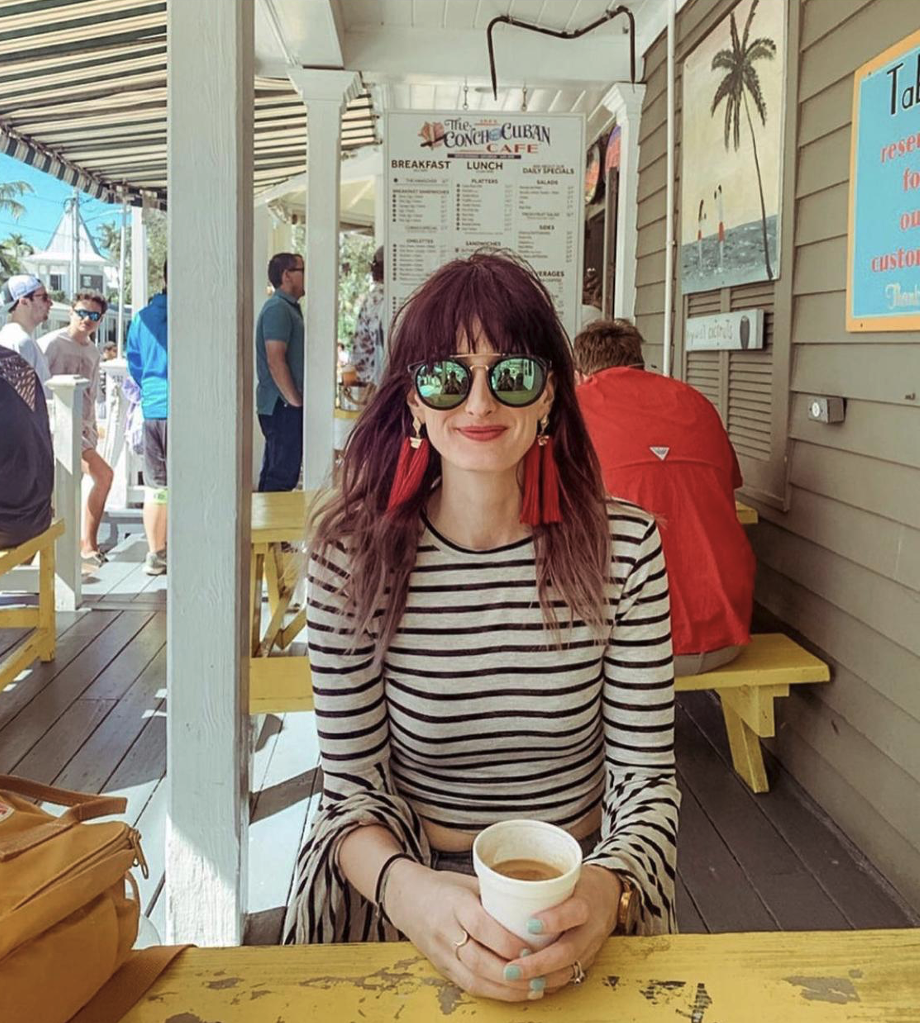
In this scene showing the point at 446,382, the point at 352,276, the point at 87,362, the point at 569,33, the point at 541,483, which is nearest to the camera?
the point at 446,382

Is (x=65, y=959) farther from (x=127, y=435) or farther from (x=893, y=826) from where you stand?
(x=127, y=435)

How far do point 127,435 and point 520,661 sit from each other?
→ 6730 millimetres

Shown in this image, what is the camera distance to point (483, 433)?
124cm

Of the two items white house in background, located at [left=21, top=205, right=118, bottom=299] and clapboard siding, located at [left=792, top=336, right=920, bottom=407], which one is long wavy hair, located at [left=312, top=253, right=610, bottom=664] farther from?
white house in background, located at [left=21, top=205, right=118, bottom=299]

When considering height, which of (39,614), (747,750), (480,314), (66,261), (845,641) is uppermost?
(66,261)

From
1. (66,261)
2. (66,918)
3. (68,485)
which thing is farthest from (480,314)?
(66,261)

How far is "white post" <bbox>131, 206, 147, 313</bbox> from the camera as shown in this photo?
8.61 metres

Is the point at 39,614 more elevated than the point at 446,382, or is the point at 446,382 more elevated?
the point at 446,382

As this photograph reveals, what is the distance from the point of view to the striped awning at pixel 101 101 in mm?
4426

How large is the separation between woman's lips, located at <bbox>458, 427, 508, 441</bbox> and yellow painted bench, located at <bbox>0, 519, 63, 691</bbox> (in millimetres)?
2948

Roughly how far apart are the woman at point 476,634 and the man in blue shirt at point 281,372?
14.1 ft

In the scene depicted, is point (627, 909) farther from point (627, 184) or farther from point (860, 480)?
point (627, 184)

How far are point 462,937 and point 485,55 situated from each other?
4329mm

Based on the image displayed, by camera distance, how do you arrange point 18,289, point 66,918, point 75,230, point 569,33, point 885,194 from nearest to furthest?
point 66,918 → point 885,194 → point 569,33 → point 18,289 → point 75,230
